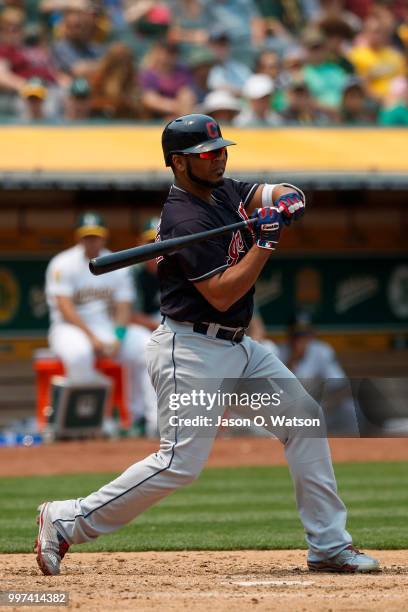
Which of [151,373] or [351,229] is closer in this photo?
[151,373]

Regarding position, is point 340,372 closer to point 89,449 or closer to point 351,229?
point 351,229

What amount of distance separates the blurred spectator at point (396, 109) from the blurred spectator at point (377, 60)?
0.40 metres

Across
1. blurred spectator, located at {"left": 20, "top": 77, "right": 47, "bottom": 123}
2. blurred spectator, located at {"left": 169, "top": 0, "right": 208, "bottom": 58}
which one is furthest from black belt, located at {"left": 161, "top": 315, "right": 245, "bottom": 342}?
blurred spectator, located at {"left": 169, "top": 0, "right": 208, "bottom": 58}

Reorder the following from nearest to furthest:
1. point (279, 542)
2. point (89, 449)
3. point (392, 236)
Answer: point (279, 542) < point (89, 449) < point (392, 236)

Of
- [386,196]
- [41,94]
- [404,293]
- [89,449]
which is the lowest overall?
[89,449]

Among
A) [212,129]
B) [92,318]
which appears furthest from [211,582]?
[92,318]

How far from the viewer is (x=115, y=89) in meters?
11.6

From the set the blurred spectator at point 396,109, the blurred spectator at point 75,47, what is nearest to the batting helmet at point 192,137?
the blurred spectator at point 75,47

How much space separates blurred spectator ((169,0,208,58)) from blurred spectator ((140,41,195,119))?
0.79m

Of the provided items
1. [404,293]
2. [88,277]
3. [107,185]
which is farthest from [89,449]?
[404,293]

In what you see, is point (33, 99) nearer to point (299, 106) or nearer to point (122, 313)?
point (122, 313)

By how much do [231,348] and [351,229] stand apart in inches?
317

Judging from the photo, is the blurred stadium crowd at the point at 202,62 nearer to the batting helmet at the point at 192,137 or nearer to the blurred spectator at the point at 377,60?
the blurred spectator at the point at 377,60

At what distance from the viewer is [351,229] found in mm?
12664
